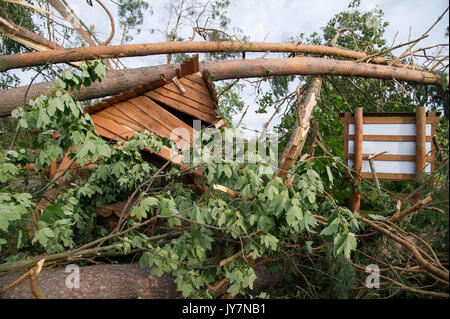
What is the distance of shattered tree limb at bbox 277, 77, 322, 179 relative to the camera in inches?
110

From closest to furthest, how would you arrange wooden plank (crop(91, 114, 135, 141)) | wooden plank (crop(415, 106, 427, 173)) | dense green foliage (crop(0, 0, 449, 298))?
1. dense green foliage (crop(0, 0, 449, 298))
2. wooden plank (crop(415, 106, 427, 173))
3. wooden plank (crop(91, 114, 135, 141))

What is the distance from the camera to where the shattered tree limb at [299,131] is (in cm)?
279

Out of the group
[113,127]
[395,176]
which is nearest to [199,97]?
[113,127]

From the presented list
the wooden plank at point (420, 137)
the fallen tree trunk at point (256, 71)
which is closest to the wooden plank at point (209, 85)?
the fallen tree trunk at point (256, 71)

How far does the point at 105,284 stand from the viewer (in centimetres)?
269

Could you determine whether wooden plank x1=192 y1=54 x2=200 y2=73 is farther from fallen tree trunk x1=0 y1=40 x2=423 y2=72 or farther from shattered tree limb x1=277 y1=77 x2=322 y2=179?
fallen tree trunk x1=0 y1=40 x2=423 y2=72

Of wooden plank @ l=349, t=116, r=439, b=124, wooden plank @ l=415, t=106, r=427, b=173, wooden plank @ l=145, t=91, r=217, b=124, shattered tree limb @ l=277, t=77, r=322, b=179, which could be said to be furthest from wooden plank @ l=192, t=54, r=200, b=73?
wooden plank @ l=415, t=106, r=427, b=173

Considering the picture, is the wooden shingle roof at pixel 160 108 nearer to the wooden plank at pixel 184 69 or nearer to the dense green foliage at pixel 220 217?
the wooden plank at pixel 184 69

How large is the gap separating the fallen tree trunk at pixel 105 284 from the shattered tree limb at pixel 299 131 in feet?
3.92

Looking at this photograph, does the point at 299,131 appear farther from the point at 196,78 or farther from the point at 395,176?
the point at 196,78

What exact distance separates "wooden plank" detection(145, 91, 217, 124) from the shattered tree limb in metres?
0.98

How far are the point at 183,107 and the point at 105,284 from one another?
214 centimetres

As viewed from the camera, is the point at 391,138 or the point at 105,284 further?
the point at 391,138
